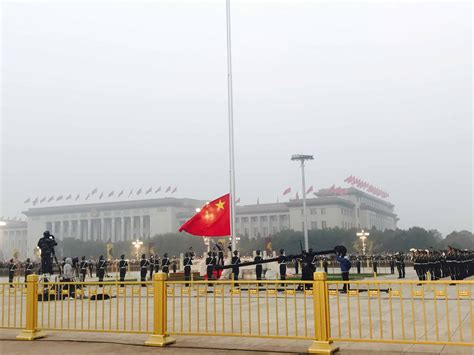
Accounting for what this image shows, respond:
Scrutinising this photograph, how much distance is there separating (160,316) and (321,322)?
246 centimetres

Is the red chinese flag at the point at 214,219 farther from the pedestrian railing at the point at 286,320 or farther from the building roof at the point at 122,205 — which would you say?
the building roof at the point at 122,205

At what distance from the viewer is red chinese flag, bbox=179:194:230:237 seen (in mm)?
20188

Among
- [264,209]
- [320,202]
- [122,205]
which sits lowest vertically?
[264,209]

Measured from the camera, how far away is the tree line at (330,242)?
6850 centimetres

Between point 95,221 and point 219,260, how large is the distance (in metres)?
89.7

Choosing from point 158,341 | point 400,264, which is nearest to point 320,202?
point 400,264

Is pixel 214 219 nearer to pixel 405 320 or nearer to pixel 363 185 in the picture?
pixel 405 320

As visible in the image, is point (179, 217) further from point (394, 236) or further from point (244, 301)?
point (244, 301)

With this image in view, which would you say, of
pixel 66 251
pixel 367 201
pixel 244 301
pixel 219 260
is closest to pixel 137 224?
pixel 66 251

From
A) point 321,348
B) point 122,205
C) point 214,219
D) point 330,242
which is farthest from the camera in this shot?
point 122,205

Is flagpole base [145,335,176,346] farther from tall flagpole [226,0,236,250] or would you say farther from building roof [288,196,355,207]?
building roof [288,196,355,207]

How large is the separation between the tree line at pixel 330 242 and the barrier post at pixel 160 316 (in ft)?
185

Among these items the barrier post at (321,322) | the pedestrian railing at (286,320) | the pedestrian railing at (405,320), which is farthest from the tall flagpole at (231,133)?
the barrier post at (321,322)

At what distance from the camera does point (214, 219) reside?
20.5 metres
